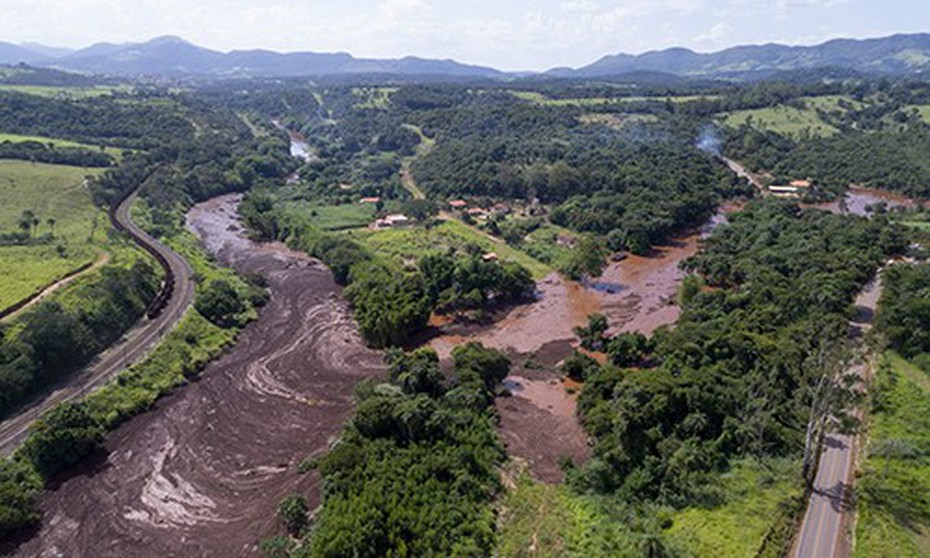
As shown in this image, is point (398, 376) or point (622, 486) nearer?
point (622, 486)

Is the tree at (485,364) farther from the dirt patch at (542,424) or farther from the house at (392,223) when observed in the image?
the house at (392,223)

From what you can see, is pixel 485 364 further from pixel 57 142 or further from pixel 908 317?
pixel 57 142

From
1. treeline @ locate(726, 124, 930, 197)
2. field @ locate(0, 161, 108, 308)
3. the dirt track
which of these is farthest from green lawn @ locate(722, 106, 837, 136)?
field @ locate(0, 161, 108, 308)

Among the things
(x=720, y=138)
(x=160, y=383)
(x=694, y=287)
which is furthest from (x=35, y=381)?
(x=720, y=138)

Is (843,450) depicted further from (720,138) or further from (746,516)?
(720,138)

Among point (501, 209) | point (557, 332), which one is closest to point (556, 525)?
point (557, 332)

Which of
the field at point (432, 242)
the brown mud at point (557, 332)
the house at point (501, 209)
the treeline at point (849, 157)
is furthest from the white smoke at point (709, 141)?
the field at point (432, 242)
